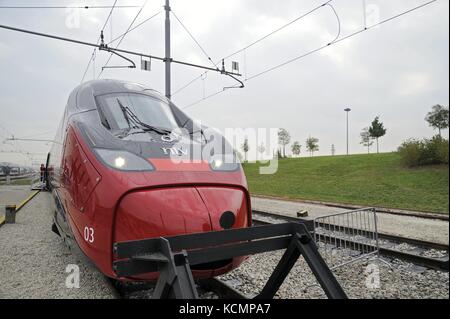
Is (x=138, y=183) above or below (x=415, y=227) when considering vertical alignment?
above

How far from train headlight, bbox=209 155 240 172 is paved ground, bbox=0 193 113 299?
200 centimetres

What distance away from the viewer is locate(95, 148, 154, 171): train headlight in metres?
3.27

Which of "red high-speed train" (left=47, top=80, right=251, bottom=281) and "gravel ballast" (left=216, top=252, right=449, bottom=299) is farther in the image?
"gravel ballast" (left=216, top=252, right=449, bottom=299)

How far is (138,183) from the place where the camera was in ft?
10.2

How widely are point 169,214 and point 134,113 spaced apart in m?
1.85

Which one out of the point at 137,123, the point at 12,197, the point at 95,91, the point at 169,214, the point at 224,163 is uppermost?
the point at 95,91

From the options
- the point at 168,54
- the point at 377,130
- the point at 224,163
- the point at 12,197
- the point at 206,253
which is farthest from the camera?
the point at 377,130

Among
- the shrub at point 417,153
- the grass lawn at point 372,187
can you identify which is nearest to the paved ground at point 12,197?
the grass lawn at point 372,187

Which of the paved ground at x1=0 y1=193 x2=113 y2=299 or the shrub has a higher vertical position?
the shrub

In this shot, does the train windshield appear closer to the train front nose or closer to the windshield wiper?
the windshield wiper

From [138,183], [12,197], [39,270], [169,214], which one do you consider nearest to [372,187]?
[39,270]

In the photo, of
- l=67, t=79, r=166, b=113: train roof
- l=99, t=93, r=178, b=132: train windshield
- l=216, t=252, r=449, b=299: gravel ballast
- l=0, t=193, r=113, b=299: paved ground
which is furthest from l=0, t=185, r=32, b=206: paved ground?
l=216, t=252, r=449, b=299: gravel ballast

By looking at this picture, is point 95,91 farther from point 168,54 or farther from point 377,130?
point 377,130
